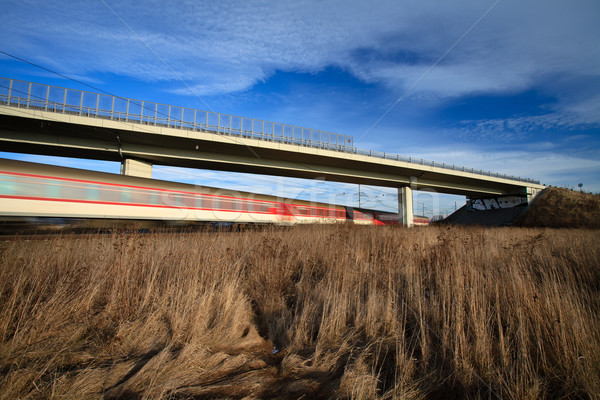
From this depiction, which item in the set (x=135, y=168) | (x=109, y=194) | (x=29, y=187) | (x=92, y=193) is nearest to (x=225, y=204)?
(x=109, y=194)

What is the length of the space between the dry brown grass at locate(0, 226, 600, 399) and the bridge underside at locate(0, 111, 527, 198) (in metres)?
16.7

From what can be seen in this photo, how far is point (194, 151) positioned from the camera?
22.5 m

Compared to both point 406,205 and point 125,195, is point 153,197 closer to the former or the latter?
point 125,195

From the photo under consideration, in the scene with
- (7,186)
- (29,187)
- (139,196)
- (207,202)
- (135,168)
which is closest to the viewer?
(7,186)

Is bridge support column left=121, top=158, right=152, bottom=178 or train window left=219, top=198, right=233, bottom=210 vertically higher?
bridge support column left=121, top=158, right=152, bottom=178

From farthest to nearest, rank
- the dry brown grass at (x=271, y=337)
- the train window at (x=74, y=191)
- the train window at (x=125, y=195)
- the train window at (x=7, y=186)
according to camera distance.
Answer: the train window at (x=125, y=195) < the train window at (x=74, y=191) < the train window at (x=7, y=186) < the dry brown grass at (x=271, y=337)

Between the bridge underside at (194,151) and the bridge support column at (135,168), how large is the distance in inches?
12.4

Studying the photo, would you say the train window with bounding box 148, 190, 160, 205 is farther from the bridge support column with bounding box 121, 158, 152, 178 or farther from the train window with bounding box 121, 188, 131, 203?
the bridge support column with bounding box 121, 158, 152, 178

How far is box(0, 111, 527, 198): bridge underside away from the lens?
17.6 meters

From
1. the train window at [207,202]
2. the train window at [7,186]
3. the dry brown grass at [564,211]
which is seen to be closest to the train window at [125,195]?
the train window at [7,186]

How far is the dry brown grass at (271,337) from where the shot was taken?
207 cm

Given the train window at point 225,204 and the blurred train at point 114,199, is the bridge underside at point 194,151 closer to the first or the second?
the blurred train at point 114,199

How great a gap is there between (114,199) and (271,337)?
13.5 metres

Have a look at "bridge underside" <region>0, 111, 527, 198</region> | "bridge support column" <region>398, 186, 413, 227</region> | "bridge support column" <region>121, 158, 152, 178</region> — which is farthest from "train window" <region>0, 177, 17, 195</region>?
"bridge support column" <region>398, 186, 413, 227</region>
